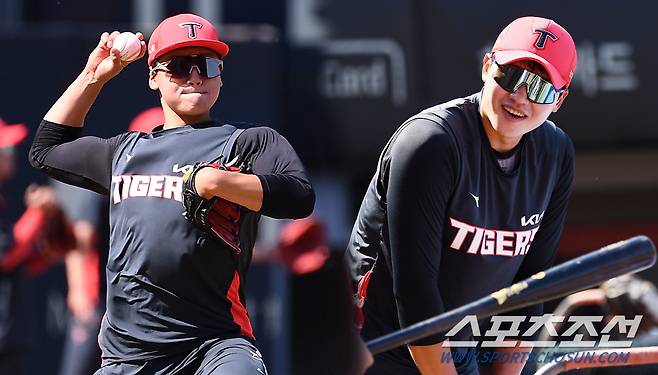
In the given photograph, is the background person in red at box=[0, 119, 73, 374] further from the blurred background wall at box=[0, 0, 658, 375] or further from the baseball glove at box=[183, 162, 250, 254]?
the baseball glove at box=[183, 162, 250, 254]

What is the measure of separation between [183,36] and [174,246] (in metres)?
0.71

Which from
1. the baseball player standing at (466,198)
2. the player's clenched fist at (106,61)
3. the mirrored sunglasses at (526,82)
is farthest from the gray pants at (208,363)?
the mirrored sunglasses at (526,82)

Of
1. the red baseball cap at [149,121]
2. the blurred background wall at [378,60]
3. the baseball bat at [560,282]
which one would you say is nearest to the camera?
the baseball bat at [560,282]

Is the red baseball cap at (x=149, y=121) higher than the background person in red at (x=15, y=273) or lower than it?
higher

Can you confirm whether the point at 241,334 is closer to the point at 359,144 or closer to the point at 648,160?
the point at 359,144

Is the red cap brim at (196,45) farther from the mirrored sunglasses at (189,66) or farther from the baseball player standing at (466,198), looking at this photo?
the baseball player standing at (466,198)

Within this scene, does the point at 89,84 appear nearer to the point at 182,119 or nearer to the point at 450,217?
the point at 182,119

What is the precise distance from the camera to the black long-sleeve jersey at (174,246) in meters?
4.05

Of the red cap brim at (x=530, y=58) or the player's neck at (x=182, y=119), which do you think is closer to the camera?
the red cap brim at (x=530, y=58)

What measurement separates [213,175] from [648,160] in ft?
23.0

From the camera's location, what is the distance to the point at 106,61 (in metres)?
4.34

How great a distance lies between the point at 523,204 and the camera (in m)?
4.14

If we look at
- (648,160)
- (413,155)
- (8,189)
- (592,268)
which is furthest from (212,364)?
(648,160)

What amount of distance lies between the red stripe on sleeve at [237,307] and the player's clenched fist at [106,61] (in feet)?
2.67
